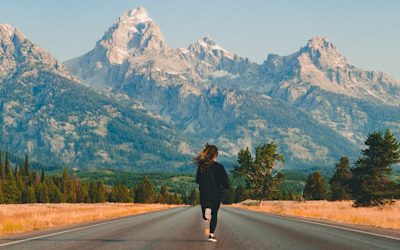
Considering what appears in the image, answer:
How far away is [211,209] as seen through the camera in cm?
1883

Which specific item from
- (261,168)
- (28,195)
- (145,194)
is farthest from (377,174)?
(145,194)

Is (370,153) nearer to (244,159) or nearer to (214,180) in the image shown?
(244,159)

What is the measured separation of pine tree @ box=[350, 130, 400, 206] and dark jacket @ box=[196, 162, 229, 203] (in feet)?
169

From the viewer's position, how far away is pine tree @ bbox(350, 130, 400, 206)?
66.2 meters

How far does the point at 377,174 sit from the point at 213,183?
53.5 m

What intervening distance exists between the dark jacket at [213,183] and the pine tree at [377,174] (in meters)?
51.6

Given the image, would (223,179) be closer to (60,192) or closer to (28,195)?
(28,195)

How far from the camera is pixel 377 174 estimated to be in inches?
2643

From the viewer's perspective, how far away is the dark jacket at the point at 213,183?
18.8 metres

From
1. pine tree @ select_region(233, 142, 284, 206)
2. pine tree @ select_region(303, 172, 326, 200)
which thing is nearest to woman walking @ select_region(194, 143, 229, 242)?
pine tree @ select_region(233, 142, 284, 206)

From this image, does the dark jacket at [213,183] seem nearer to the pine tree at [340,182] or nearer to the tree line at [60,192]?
the pine tree at [340,182]

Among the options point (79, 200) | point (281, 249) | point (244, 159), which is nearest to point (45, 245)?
point (281, 249)

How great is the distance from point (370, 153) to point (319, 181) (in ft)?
236

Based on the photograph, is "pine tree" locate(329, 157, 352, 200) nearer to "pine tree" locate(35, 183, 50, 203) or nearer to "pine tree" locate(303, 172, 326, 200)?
"pine tree" locate(303, 172, 326, 200)
